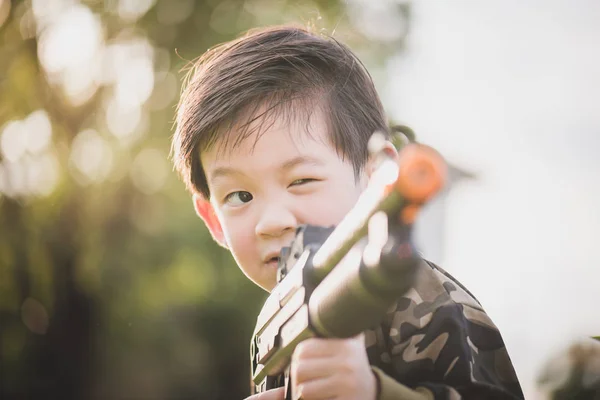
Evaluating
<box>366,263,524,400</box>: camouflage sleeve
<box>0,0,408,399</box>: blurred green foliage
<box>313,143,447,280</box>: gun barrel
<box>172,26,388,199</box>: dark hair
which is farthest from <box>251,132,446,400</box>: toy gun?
<box>0,0,408,399</box>: blurred green foliage

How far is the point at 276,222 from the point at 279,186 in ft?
0.35

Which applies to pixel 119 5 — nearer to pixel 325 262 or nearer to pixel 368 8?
pixel 368 8

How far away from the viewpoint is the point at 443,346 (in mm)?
1545

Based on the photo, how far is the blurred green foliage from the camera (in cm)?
859

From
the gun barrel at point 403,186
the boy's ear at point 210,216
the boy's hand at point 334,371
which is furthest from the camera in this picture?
the boy's ear at point 210,216

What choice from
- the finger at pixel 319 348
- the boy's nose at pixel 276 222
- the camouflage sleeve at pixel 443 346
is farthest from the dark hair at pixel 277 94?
the finger at pixel 319 348

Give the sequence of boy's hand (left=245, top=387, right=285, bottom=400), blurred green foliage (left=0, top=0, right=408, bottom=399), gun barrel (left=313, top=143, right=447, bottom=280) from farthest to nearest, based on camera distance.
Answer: blurred green foliage (left=0, top=0, right=408, bottom=399) < boy's hand (left=245, top=387, right=285, bottom=400) < gun barrel (left=313, top=143, right=447, bottom=280)

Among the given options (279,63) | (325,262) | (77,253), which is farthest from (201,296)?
(325,262)

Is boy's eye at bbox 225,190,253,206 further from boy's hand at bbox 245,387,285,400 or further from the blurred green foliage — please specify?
the blurred green foliage

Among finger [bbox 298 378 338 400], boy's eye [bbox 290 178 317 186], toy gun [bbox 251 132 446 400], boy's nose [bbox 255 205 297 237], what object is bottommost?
finger [bbox 298 378 338 400]

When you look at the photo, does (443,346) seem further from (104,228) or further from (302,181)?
(104,228)

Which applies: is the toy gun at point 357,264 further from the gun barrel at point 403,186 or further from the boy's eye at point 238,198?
the boy's eye at point 238,198

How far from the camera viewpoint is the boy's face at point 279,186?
1.90 metres

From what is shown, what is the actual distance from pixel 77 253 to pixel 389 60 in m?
5.17
